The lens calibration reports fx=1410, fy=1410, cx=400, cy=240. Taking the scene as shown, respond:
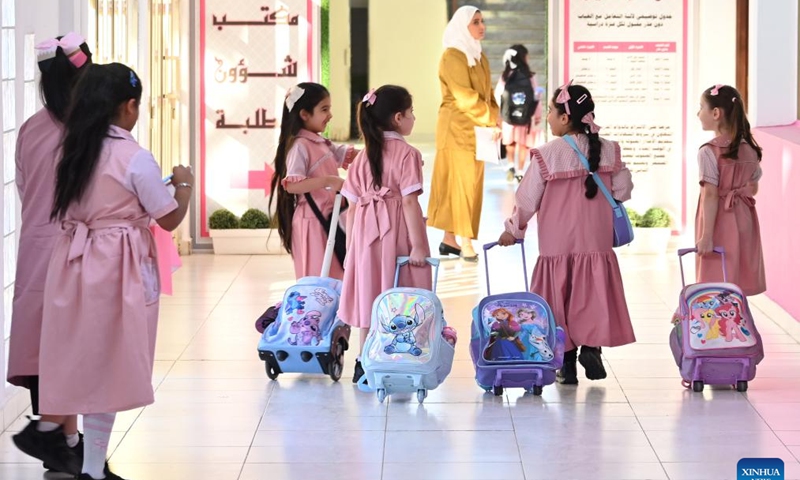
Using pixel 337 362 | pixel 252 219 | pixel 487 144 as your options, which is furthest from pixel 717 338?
pixel 252 219

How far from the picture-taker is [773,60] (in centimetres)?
865

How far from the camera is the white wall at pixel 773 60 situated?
8.60m

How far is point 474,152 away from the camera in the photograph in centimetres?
997

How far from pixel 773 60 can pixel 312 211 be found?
11.4ft

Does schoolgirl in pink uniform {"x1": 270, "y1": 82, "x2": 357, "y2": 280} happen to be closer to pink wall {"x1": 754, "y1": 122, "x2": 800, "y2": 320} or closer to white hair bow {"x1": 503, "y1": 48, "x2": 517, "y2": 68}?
pink wall {"x1": 754, "y1": 122, "x2": 800, "y2": 320}

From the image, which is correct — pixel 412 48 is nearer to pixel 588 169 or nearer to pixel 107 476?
pixel 588 169

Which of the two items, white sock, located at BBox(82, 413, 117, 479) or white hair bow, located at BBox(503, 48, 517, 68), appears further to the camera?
white hair bow, located at BBox(503, 48, 517, 68)

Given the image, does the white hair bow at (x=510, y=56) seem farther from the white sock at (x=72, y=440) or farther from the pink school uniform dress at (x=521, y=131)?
the white sock at (x=72, y=440)

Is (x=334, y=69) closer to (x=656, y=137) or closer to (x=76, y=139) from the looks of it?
(x=656, y=137)

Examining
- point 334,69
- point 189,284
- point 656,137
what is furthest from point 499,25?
point 189,284

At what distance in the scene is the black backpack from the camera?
14117 mm

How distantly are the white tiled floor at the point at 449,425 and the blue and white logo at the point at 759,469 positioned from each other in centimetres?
5

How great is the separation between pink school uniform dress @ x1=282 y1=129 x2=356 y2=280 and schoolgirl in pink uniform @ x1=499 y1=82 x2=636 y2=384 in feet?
3.21

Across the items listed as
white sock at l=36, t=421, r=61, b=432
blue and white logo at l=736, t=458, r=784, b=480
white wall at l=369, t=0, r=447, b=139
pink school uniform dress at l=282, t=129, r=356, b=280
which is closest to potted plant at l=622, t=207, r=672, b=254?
pink school uniform dress at l=282, t=129, r=356, b=280
